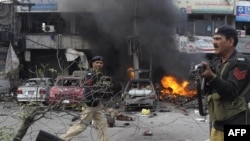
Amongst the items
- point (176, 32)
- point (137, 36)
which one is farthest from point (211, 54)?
point (137, 36)

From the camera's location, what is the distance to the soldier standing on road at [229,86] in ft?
10.4

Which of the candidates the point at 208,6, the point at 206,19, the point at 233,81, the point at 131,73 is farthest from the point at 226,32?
the point at 206,19

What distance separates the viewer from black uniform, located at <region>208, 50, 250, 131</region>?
307 centimetres

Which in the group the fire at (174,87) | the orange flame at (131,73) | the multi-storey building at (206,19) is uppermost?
the multi-storey building at (206,19)

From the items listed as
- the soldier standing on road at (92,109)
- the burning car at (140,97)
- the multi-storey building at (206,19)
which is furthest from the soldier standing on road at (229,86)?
the multi-storey building at (206,19)

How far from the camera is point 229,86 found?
3055 mm

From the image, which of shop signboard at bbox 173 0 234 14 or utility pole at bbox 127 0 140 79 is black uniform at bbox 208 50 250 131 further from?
shop signboard at bbox 173 0 234 14

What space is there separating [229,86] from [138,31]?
65.5 feet

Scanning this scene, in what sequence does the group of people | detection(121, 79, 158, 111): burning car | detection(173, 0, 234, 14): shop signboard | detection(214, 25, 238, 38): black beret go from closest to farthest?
the group of people → detection(214, 25, 238, 38): black beret → detection(121, 79, 158, 111): burning car → detection(173, 0, 234, 14): shop signboard

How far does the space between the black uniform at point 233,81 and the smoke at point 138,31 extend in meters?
19.1

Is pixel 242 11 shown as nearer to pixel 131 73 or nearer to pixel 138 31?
pixel 138 31

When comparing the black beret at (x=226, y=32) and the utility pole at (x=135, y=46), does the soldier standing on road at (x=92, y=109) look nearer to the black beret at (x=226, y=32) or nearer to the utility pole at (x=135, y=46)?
the black beret at (x=226, y=32)

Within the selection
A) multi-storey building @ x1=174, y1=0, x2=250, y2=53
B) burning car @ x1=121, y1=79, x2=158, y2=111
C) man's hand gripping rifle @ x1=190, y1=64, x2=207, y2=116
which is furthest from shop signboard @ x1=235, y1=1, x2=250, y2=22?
man's hand gripping rifle @ x1=190, y1=64, x2=207, y2=116

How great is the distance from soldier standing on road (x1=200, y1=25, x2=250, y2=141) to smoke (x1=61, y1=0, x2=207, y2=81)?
19.1 m
